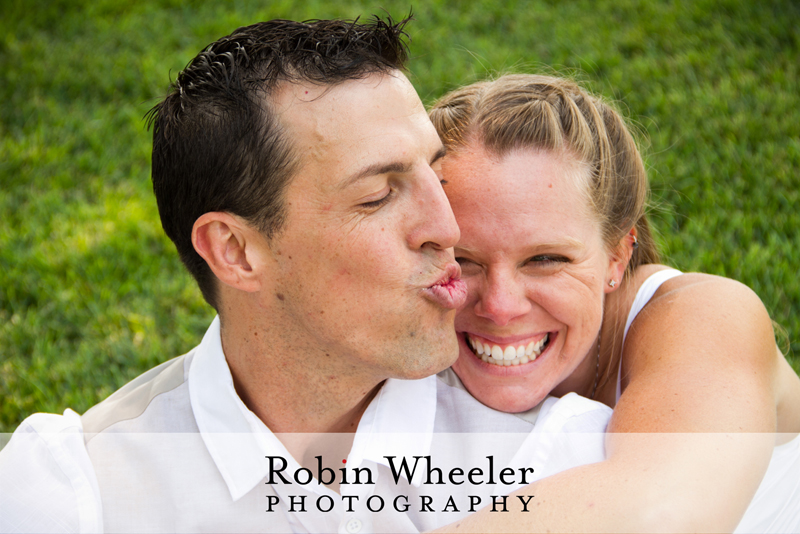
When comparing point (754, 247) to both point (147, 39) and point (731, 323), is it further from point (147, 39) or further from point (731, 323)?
point (147, 39)

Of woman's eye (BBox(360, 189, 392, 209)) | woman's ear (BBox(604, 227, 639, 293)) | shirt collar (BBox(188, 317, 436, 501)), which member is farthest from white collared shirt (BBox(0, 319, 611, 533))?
woman's eye (BBox(360, 189, 392, 209))

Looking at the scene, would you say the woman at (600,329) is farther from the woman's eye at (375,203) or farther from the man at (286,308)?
the woman's eye at (375,203)

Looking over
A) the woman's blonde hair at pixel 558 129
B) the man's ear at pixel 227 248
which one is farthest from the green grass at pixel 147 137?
the man's ear at pixel 227 248

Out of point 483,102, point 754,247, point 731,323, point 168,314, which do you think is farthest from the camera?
point 168,314

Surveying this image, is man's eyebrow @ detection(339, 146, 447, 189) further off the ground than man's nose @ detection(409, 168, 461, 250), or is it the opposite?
man's eyebrow @ detection(339, 146, 447, 189)

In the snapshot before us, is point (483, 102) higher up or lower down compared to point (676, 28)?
higher up

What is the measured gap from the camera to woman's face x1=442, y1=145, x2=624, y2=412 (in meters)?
2.36

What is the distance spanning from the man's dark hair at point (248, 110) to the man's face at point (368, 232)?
0.15 ft

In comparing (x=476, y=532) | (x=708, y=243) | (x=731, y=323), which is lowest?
(x=708, y=243)

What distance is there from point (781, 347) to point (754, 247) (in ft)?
2.28

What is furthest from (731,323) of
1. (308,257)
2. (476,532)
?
(308,257)

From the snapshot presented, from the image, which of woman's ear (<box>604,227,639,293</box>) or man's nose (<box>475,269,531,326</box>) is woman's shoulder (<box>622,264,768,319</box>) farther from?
man's nose (<box>475,269,531,326</box>)

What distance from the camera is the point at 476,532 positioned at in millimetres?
1976

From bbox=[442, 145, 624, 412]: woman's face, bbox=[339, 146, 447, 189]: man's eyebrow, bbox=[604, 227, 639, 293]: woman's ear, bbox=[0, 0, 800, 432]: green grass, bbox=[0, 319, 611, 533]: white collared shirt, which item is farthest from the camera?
bbox=[0, 0, 800, 432]: green grass
